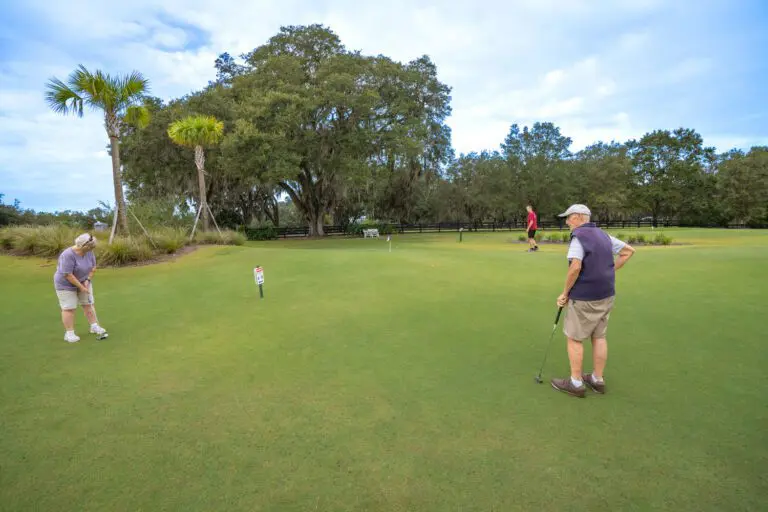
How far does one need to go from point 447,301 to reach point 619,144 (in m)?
61.9

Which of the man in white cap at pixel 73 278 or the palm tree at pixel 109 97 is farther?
the palm tree at pixel 109 97

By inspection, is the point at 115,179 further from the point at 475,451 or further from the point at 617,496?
the point at 617,496

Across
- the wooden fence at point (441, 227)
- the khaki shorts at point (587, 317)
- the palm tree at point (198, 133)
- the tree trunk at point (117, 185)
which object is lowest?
the khaki shorts at point (587, 317)

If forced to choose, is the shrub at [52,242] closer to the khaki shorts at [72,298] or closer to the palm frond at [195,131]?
the palm frond at [195,131]

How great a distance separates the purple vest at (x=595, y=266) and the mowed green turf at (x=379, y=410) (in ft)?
3.58

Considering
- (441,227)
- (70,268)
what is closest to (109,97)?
(70,268)

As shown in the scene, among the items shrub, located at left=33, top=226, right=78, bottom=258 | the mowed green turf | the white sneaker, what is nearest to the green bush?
shrub, located at left=33, top=226, right=78, bottom=258

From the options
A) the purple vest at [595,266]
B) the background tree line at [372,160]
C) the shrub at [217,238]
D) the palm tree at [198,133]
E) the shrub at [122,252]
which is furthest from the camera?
the background tree line at [372,160]

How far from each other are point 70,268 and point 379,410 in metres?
4.81

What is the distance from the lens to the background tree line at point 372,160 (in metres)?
26.0

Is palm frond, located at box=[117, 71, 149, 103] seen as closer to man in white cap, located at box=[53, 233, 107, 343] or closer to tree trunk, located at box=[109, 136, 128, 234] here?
tree trunk, located at box=[109, 136, 128, 234]

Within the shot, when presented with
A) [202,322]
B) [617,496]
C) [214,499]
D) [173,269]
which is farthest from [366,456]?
[173,269]

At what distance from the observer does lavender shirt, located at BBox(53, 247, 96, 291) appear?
555 cm

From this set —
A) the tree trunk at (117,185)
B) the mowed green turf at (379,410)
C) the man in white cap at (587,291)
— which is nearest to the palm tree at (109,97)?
the tree trunk at (117,185)
